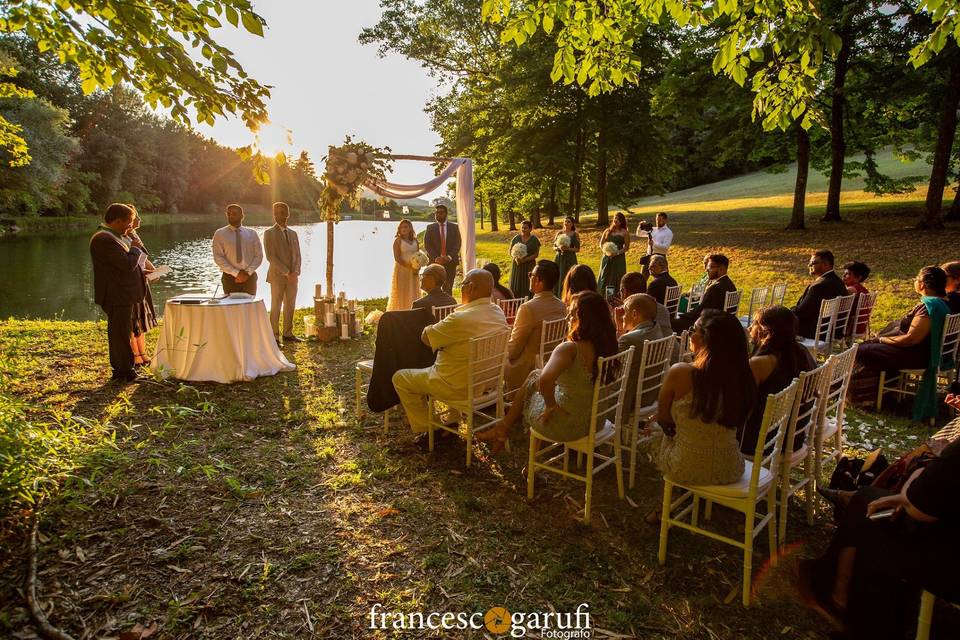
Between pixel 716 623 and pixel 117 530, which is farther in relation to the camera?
pixel 117 530

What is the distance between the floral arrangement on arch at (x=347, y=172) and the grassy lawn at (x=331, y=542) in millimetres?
5106

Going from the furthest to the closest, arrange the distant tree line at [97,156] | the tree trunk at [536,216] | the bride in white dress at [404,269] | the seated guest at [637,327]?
the tree trunk at [536,216] < the distant tree line at [97,156] < the bride in white dress at [404,269] < the seated guest at [637,327]

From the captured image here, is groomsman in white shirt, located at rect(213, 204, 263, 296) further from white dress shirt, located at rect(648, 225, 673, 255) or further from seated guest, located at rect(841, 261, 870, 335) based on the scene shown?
white dress shirt, located at rect(648, 225, 673, 255)

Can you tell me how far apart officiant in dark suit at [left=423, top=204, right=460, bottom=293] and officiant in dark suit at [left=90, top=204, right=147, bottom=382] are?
483cm

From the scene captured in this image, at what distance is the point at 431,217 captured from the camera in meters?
→ 11.2

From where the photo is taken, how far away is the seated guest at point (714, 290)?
6.42 metres

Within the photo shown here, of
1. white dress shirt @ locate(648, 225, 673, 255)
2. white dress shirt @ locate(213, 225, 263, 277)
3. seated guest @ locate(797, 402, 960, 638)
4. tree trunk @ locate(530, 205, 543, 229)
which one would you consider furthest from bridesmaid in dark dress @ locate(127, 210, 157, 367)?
tree trunk @ locate(530, 205, 543, 229)

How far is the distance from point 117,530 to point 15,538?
0.52 meters

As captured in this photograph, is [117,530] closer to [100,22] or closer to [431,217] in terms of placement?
[100,22]

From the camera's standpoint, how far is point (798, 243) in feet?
53.0

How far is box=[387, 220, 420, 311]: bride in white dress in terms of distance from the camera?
30.5 feet

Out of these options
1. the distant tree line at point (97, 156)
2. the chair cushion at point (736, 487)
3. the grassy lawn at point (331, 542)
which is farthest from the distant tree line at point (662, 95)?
the distant tree line at point (97, 156)

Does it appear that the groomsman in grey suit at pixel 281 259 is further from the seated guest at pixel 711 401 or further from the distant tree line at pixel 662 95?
the seated guest at pixel 711 401

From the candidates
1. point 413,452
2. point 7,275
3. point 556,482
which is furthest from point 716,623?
point 7,275
